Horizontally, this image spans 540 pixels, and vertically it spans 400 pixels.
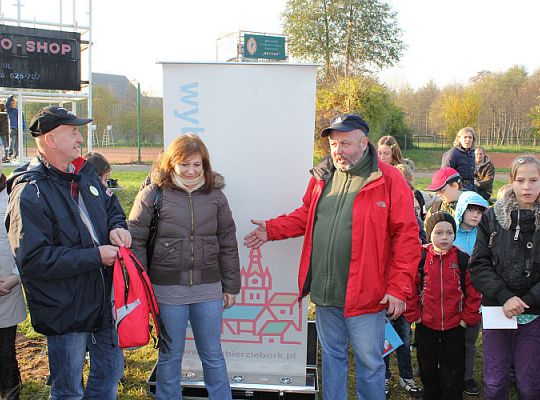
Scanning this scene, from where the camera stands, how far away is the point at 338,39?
29.9 meters

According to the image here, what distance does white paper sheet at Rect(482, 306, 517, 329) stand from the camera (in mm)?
2832

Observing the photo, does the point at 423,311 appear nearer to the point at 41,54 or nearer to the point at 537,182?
the point at 537,182

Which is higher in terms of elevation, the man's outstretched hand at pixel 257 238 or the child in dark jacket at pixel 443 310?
the man's outstretched hand at pixel 257 238

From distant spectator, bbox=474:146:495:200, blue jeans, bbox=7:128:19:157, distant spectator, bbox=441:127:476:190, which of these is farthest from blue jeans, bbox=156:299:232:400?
blue jeans, bbox=7:128:19:157

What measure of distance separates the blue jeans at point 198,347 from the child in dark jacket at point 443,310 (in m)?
1.33

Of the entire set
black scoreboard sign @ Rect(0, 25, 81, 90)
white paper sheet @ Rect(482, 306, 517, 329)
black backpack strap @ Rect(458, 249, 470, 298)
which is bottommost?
white paper sheet @ Rect(482, 306, 517, 329)

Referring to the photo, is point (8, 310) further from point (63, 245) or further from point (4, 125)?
point (4, 125)

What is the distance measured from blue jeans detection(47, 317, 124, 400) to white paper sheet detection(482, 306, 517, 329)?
210 cm

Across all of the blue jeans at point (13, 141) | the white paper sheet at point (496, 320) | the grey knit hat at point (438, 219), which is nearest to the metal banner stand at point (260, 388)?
the white paper sheet at point (496, 320)

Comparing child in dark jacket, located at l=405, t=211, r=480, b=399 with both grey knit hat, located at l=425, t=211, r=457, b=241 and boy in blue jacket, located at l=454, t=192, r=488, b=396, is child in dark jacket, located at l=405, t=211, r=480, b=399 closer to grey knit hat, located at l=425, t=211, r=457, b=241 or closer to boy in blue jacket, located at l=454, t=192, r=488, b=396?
grey knit hat, located at l=425, t=211, r=457, b=241

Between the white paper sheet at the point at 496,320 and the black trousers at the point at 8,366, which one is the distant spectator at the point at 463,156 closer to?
the white paper sheet at the point at 496,320

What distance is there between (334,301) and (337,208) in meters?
0.54

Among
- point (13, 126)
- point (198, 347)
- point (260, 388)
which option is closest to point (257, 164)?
point (198, 347)

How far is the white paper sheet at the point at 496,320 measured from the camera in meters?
2.83
